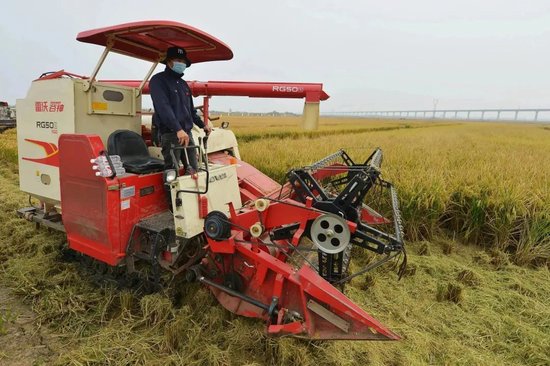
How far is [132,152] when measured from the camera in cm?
350

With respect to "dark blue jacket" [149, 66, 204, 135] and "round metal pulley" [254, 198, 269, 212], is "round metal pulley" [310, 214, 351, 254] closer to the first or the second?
"round metal pulley" [254, 198, 269, 212]

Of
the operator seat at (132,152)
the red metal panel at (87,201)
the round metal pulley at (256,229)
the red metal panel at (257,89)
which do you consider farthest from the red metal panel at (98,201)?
the red metal panel at (257,89)

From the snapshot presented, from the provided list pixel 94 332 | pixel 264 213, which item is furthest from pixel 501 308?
pixel 94 332

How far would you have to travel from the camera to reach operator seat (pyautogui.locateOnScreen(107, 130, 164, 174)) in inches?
128

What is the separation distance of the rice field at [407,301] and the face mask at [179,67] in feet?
7.11

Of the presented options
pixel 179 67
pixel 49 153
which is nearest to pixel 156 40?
pixel 179 67

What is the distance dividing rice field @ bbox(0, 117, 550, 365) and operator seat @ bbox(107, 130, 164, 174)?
1.17 metres

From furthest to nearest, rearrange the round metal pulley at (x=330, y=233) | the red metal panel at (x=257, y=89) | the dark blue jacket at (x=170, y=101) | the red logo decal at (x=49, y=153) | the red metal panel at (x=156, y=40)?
the red metal panel at (x=257, y=89)
the red logo decal at (x=49, y=153)
the dark blue jacket at (x=170, y=101)
the red metal panel at (x=156, y=40)
the round metal pulley at (x=330, y=233)

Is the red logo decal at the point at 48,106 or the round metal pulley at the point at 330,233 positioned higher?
the red logo decal at the point at 48,106

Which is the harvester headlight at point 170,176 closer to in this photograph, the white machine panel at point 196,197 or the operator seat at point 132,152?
the white machine panel at point 196,197

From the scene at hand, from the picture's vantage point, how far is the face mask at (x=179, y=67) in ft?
11.3

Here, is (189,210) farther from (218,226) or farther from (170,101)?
(170,101)

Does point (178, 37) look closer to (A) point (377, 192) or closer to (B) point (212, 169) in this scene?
(B) point (212, 169)

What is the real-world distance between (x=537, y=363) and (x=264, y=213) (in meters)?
2.41
